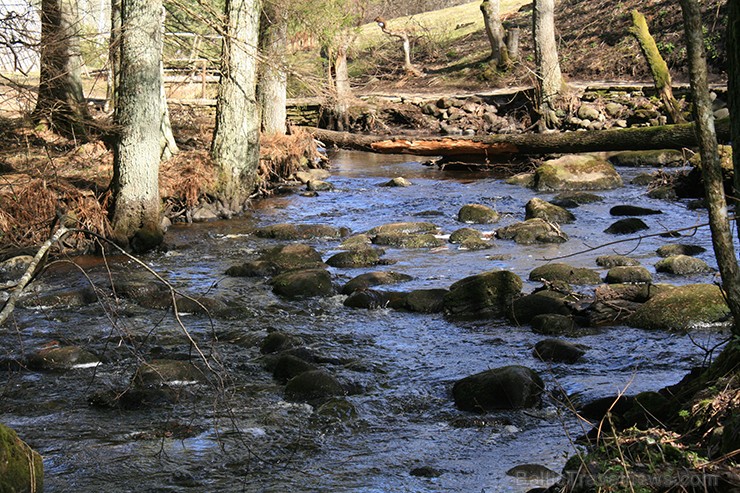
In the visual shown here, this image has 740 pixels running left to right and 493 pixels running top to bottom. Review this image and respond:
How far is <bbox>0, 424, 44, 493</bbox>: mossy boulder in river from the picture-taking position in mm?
4168

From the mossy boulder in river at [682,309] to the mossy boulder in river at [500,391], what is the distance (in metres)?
1.96

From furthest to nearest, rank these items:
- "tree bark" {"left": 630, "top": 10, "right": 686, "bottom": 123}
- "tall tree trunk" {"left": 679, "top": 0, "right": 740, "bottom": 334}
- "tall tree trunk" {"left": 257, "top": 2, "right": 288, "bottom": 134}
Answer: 1. "tall tree trunk" {"left": 257, "top": 2, "right": 288, "bottom": 134}
2. "tree bark" {"left": 630, "top": 10, "right": 686, "bottom": 123}
3. "tall tree trunk" {"left": 679, "top": 0, "right": 740, "bottom": 334}

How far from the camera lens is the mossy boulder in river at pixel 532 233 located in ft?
39.0

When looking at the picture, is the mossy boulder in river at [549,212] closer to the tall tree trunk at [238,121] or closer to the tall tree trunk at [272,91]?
the tall tree trunk at [238,121]

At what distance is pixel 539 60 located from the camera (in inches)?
880

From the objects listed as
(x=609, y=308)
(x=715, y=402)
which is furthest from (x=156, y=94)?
(x=715, y=402)

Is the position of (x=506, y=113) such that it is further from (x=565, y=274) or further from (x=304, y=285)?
(x=304, y=285)

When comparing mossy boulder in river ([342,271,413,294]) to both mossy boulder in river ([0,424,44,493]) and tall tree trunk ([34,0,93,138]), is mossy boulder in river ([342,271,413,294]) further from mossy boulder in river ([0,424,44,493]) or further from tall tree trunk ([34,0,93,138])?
mossy boulder in river ([0,424,44,493])

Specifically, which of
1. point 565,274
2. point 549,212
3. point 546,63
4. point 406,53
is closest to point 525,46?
point 406,53

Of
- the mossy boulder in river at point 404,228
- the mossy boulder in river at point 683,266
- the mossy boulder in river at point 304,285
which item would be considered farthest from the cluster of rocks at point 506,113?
the mossy boulder in river at point 304,285

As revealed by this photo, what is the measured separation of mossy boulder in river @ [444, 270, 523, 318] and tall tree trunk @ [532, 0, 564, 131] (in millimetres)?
13907

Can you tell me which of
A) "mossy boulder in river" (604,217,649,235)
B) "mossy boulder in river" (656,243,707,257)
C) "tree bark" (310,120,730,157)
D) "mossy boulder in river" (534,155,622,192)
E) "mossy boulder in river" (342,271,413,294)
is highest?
"tree bark" (310,120,730,157)

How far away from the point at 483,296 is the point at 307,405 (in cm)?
301

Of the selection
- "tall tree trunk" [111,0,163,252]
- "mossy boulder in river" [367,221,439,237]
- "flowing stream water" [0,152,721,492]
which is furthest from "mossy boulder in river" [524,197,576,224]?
"tall tree trunk" [111,0,163,252]
